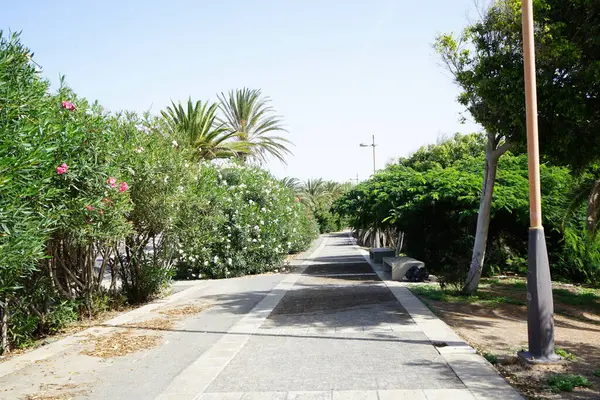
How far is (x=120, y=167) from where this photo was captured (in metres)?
9.52

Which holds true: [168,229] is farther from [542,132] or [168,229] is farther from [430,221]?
[430,221]

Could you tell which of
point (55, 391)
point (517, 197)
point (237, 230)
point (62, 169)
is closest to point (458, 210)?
point (517, 197)

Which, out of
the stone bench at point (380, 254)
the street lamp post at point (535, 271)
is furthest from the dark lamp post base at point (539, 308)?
the stone bench at point (380, 254)

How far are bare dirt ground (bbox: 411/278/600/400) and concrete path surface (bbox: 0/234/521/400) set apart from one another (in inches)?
13.0

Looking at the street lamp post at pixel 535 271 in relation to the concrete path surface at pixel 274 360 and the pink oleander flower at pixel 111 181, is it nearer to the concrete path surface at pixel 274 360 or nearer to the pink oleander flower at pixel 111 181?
the concrete path surface at pixel 274 360

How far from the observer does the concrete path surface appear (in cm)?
555

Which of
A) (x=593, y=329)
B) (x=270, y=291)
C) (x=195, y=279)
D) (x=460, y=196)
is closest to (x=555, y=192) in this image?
(x=460, y=196)

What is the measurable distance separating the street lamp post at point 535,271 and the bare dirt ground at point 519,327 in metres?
0.25

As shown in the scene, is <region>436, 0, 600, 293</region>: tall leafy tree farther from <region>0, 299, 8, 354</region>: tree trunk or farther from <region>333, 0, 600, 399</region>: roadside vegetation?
<region>0, 299, 8, 354</region>: tree trunk

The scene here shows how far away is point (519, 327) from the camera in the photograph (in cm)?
900

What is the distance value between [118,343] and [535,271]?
583 cm

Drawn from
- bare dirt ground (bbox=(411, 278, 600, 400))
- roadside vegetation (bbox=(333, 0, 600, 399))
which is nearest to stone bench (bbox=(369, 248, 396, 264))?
roadside vegetation (bbox=(333, 0, 600, 399))

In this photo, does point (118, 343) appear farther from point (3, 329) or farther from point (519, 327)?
point (519, 327)

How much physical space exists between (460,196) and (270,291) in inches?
257
